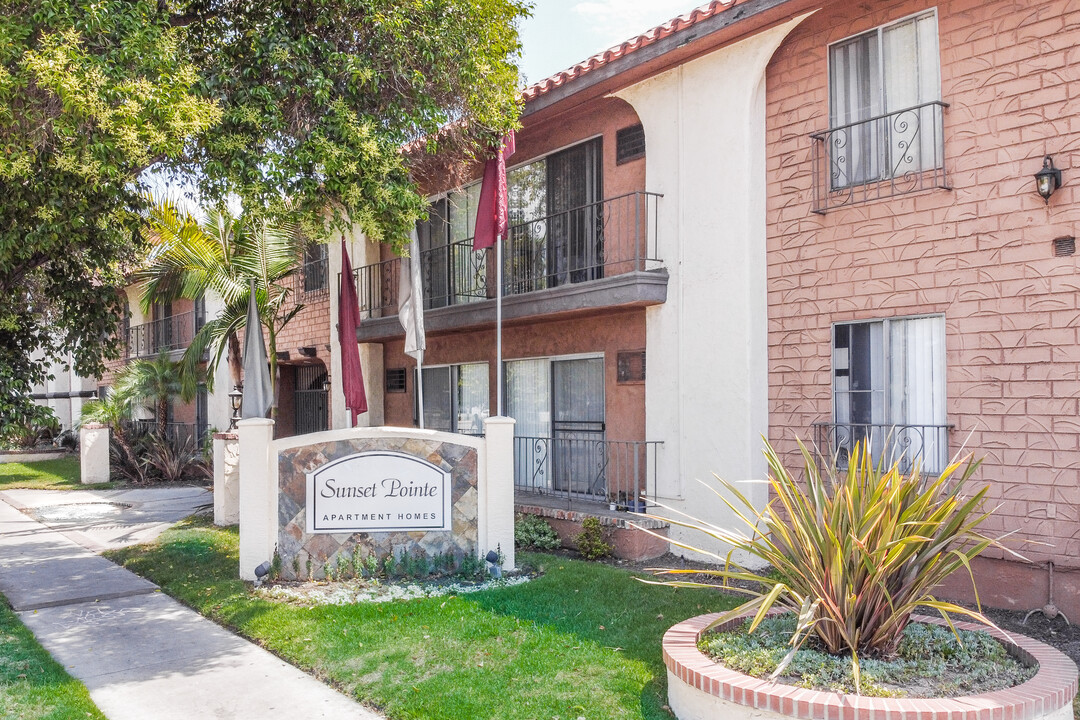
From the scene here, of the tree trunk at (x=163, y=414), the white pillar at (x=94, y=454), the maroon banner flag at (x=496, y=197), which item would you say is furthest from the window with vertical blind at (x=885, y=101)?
the tree trunk at (x=163, y=414)

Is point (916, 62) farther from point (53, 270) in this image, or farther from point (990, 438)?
point (53, 270)

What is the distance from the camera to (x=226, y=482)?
41.5 ft

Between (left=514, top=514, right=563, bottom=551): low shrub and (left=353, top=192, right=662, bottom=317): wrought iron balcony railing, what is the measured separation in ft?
10.1

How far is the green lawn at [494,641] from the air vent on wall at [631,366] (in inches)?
99.5

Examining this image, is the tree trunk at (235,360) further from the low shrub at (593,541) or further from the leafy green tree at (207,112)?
the low shrub at (593,541)

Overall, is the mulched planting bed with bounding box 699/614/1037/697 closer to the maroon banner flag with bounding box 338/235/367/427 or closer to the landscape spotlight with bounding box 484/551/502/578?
the landscape spotlight with bounding box 484/551/502/578

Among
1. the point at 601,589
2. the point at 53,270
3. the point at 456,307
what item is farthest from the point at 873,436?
the point at 53,270

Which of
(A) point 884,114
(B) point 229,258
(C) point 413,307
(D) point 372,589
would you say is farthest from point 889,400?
(B) point 229,258

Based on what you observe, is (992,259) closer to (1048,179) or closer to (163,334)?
(1048,179)

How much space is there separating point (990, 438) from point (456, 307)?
24.2ft

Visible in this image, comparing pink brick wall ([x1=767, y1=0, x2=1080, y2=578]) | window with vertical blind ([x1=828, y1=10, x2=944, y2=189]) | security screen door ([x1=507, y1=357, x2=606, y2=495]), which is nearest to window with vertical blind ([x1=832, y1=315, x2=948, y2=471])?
pink brick wall ([x1=767, y1=0, x2=1080, y2=578])

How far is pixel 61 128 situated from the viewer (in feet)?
22.2

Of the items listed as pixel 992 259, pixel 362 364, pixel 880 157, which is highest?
pixel 880 157

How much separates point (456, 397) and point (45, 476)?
1228cm
